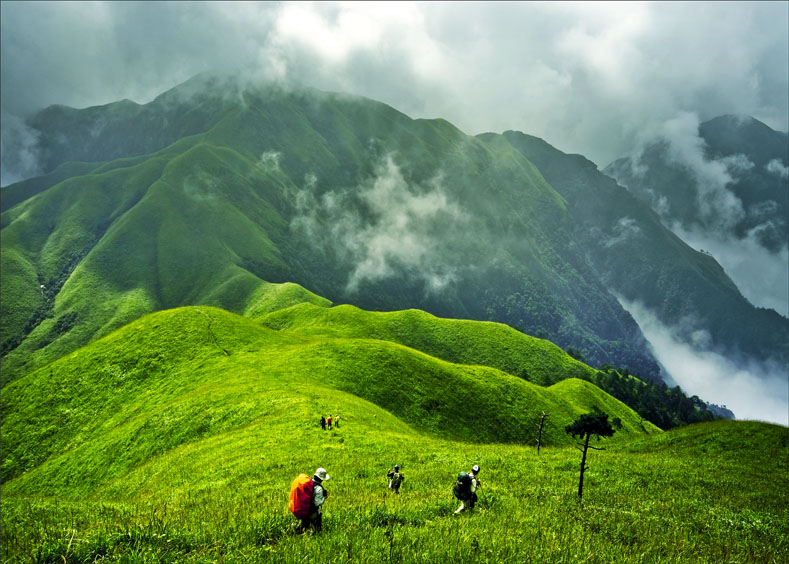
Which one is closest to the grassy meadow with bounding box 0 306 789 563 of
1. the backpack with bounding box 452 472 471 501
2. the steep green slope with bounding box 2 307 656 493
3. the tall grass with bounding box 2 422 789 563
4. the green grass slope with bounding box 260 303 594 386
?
the tall grass with bounding box 2 422 789 563

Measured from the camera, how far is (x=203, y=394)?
51094mm

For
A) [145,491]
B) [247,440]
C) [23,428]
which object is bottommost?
[23,428]

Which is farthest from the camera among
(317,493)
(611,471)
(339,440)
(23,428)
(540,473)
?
(23,428)

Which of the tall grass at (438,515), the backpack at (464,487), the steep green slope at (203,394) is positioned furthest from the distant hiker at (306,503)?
the steep green slope at (203,394)

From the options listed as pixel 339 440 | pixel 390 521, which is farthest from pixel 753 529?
pixel 339 440

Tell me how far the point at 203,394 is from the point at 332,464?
104ft

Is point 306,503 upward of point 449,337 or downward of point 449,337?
downward

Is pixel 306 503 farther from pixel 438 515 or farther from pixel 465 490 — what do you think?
pixel 465 490

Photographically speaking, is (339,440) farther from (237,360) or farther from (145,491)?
(237,360)

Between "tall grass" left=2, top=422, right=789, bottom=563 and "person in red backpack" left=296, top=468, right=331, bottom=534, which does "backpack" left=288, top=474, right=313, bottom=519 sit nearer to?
"person in red backpack" left=296, top=468, right=331, bottom=534

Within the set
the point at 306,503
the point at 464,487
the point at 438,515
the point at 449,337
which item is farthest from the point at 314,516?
the point at 449,337

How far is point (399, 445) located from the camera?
33.5 metres

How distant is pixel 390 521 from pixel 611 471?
23.2 meters

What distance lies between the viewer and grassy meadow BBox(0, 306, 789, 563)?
9.03m
